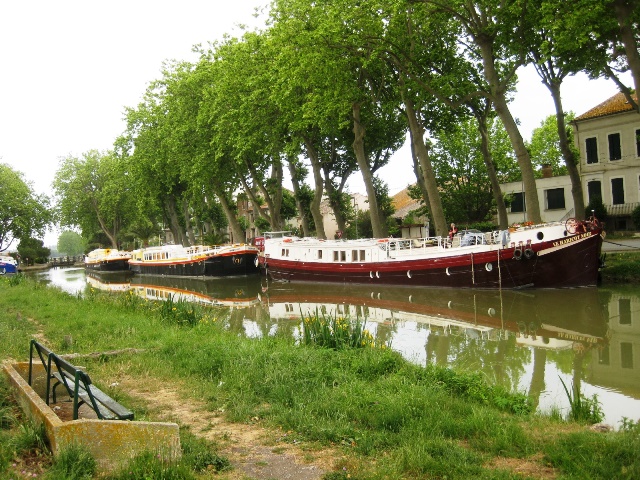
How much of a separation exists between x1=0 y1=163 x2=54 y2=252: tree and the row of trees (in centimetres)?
2312

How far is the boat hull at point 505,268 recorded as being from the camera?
76.3ft

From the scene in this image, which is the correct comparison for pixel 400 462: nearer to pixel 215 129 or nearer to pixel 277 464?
pixel 277 464

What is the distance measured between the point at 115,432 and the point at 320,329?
644 cm

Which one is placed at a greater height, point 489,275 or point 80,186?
point 80,186

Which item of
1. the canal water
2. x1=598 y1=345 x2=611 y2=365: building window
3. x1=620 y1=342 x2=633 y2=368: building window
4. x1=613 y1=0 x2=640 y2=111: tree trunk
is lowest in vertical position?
x1=620 y1=342 x2=633 y2=368: building window

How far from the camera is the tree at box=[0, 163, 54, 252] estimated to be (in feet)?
228

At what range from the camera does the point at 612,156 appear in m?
36.8

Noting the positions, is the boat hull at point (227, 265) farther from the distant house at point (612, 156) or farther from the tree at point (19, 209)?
the tree at point (19, 209)

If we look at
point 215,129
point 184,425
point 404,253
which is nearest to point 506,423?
point 184,425

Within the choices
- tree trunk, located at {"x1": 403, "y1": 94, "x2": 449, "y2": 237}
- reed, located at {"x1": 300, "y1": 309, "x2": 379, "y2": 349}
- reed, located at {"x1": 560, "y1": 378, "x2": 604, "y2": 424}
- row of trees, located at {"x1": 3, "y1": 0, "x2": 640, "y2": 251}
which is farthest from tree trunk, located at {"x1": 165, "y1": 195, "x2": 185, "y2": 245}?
reed, located at {"x1": 560, "y1": 378, "x2": 604, "y2": 424}

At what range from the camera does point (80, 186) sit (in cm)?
7181

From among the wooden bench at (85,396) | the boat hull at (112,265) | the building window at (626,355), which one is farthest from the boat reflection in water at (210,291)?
the wooden bench at (85,396)

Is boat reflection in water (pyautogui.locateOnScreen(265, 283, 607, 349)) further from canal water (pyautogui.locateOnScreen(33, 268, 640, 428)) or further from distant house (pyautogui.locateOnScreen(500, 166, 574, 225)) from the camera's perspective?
distant house (pyautogui.locateOnScreen(500, 166, 574, 225))

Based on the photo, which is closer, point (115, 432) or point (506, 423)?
point (115, 432)
